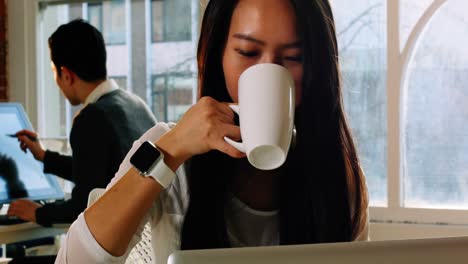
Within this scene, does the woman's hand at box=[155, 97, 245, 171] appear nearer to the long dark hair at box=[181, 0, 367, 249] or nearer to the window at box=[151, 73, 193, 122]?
the long dark hair at box=[181, 0, 367, 249]

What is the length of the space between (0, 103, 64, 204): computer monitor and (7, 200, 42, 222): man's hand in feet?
0.22

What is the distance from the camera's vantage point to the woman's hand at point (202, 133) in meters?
0.80

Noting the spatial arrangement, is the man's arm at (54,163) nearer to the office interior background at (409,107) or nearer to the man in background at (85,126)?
the man in background at (85,126)

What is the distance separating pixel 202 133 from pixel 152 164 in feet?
0.29

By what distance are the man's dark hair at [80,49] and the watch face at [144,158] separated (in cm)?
166

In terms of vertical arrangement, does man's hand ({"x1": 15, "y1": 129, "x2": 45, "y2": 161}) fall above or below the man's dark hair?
below

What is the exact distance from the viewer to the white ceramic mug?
2.25 feet

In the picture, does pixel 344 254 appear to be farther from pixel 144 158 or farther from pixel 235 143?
pixel 144 158

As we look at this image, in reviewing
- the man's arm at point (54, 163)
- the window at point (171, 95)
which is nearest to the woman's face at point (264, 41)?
the man's arm at point (54, 163)

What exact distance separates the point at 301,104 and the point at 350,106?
1.84 meters

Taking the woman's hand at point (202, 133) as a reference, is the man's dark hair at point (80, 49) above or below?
above

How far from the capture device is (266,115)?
0.69 m

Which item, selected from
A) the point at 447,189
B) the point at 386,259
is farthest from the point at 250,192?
the point at 447,189

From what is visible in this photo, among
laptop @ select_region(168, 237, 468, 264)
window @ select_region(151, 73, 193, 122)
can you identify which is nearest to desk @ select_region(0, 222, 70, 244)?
window @ select_region(151, 73, 193, 122)
